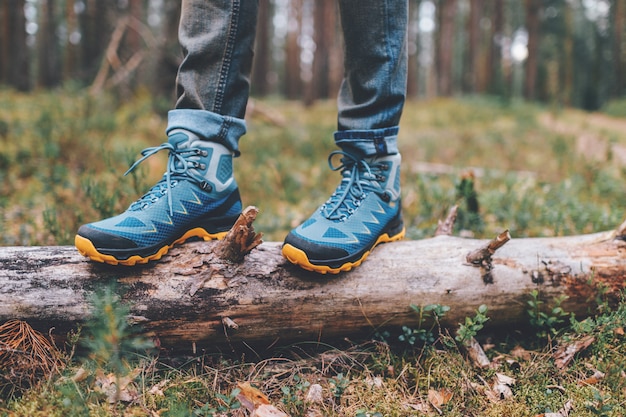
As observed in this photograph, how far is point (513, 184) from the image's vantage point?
11.1 feet

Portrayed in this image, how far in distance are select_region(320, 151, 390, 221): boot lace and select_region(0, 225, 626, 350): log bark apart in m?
0.21

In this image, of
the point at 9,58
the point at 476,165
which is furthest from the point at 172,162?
the point at 9,58

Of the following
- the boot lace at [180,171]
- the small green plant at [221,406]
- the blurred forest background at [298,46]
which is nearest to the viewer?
the small green plant at [221,406]

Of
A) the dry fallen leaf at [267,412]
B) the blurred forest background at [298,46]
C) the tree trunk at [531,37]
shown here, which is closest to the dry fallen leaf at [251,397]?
the dry fallen leaf at [267,412]

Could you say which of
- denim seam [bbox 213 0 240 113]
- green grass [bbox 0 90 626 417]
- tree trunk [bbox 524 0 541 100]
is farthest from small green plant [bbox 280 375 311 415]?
tree trunk [bbox 524 0 541 100]

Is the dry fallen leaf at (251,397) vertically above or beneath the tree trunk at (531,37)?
beneath

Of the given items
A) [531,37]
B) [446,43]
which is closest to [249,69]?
[446,43]

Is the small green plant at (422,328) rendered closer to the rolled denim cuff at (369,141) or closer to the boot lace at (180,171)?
the rolled denim cuff at (369,141)

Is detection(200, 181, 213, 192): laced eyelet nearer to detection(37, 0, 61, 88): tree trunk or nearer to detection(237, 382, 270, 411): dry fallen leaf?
detection(237, 382, 270, 411): dry fallen leaf

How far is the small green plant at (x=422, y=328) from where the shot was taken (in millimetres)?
1540

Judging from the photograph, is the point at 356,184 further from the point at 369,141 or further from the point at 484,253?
the point at 484,253

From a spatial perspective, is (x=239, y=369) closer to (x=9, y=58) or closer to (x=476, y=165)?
(x=476, y=165)

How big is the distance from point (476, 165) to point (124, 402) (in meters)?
4.49

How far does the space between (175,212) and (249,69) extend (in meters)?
0.60
